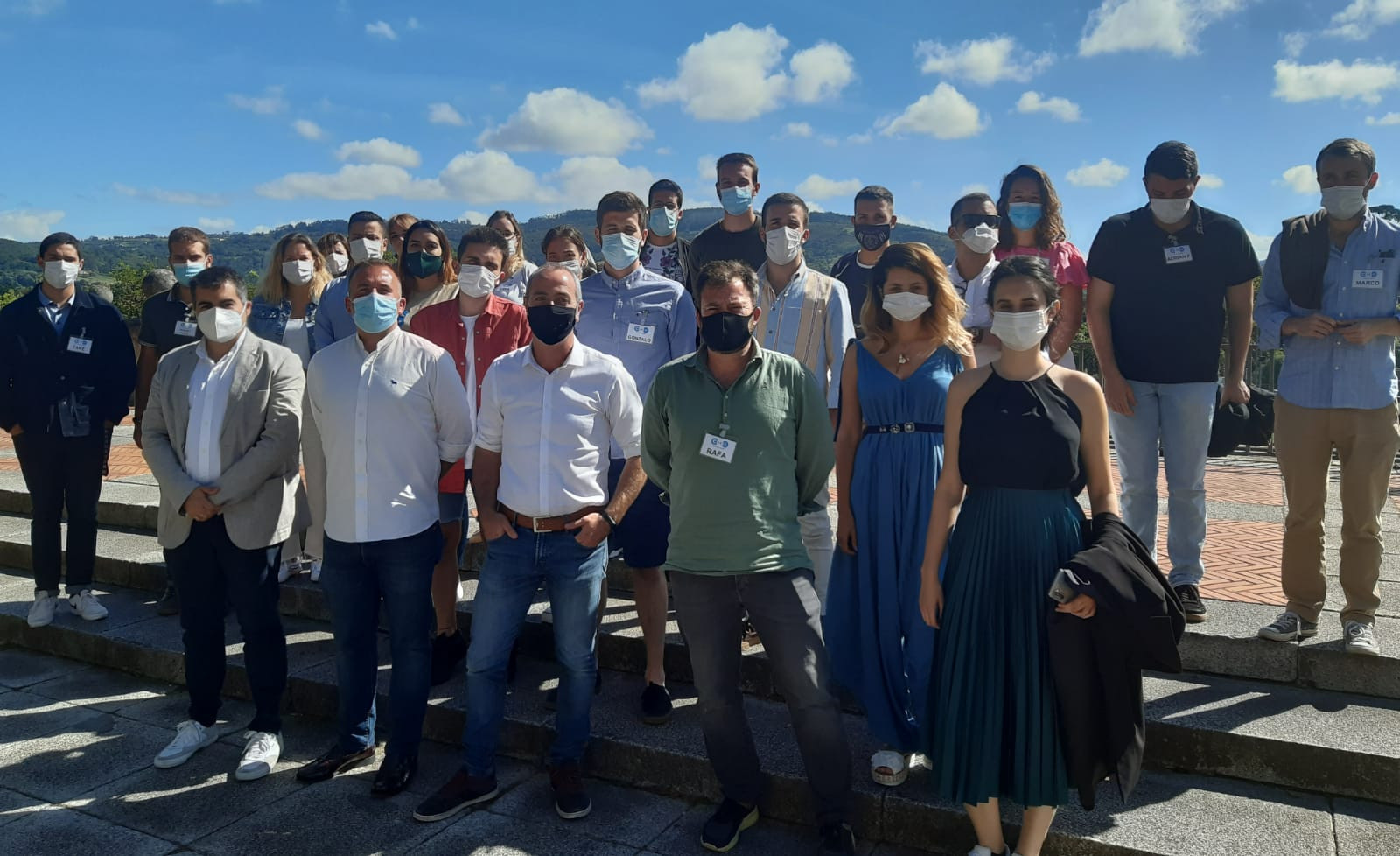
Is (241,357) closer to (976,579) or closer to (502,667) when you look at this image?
(502,667)

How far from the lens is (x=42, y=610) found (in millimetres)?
5715

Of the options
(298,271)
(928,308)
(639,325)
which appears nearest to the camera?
(928,308)

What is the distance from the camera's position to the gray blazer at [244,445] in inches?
154

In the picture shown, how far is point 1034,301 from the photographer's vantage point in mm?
2807

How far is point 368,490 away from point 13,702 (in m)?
3.11

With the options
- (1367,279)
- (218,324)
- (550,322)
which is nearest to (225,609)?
(218,324)

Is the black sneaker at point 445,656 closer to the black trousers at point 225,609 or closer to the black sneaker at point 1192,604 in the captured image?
the black trousers at point 225,609

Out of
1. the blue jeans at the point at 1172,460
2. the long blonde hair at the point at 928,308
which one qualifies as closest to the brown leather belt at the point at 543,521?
the long blonde hair at the point at 928,308

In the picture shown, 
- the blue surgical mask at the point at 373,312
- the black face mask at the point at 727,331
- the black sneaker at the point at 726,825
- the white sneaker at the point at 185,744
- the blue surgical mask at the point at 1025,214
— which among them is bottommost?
the white sneaker at the point at 185,744

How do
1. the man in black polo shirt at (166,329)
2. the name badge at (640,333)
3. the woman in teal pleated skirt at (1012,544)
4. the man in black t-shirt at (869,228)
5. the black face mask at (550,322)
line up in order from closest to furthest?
1. the woman in teal pleated skirt at (1012,544)
2. the black face mask at (550,322)
3. the name badge at (640,333)
4. the man in black t-shirt at (869,228)
5. the man in black polo shirt at (166,329)

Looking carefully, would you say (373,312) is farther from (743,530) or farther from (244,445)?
(743,530)

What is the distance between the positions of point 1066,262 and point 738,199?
5.91 feet

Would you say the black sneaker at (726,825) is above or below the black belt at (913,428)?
below

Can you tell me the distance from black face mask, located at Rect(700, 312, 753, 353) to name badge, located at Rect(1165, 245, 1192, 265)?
2158 mm
